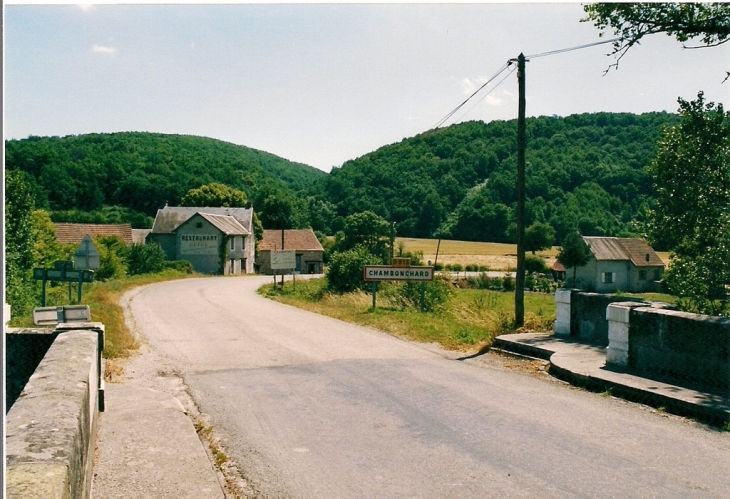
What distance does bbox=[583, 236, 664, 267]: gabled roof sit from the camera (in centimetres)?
5962

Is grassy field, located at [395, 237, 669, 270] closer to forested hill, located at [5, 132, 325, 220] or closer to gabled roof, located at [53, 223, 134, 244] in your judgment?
forested hill, located at [5, 132, 325, 220]

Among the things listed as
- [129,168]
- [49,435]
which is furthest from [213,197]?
[49,435]

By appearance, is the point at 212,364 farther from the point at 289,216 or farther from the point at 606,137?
the point at 289,216

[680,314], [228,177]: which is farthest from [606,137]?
[228,177]

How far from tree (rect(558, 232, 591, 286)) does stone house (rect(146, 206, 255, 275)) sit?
101 ft

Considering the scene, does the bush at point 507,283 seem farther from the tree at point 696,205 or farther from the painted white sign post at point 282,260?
the tree at point 696,205

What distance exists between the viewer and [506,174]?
3161cm

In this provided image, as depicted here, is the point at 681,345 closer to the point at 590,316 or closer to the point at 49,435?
the point at 590,316

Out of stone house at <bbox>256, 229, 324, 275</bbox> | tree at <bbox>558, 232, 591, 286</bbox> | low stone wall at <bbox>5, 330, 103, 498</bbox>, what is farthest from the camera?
stone house at <bbox>256, 229, 324, 275</bbox>

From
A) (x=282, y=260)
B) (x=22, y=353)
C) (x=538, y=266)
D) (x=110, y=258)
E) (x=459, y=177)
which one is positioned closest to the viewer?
(x=22, y=353)

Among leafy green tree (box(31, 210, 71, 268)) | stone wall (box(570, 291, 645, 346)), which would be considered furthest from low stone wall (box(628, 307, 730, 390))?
leafy green tree (box(31, 210, 71, 268))

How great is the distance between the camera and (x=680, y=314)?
833cm

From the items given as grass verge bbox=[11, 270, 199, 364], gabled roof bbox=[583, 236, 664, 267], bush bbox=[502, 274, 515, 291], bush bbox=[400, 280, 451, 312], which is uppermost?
gabled roof bbox=[583, 236, 664, 267]

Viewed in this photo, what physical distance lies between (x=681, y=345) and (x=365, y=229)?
1674 inches
